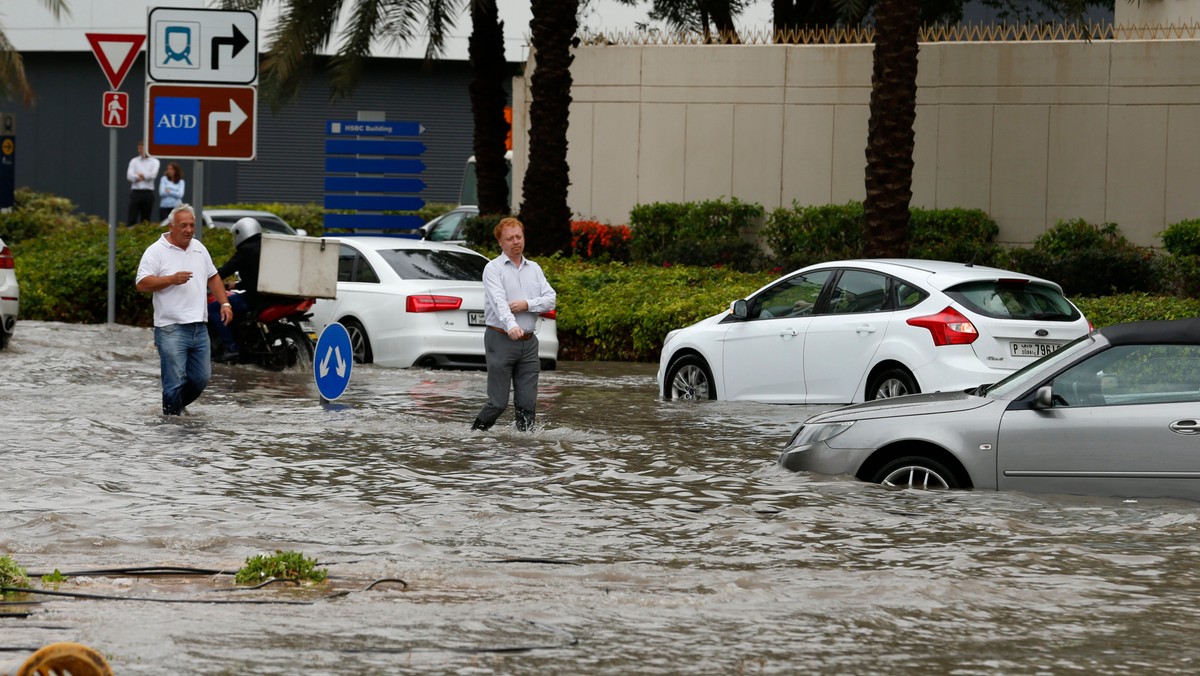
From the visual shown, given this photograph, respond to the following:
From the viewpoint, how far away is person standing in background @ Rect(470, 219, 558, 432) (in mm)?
11984

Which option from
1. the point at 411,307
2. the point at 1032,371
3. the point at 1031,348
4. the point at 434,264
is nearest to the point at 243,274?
the point at 411,307

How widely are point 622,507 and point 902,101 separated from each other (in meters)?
12.2

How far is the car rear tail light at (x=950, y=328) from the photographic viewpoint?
12844 millimetres

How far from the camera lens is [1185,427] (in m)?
8.59

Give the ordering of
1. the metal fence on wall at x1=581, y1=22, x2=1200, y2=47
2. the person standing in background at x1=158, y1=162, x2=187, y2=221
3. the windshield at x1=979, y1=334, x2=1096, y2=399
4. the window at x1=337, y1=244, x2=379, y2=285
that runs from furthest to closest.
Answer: the person standing in background at x1=158, y1=162, x2=187, y2=221 → the metal fence on wall at x1=581, y1=22, x2=1200, y2=47 → the window at x1=337, y1=244, x2=379, y2=285 → the windshield at x1=979, y1=334, x2=1096, y2=399

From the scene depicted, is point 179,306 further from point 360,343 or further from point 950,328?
point 950,328

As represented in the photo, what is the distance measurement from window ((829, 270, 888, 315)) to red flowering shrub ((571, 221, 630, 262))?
11270 mm

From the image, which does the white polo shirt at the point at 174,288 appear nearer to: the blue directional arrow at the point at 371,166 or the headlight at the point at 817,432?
the headlight at the point at 817,432

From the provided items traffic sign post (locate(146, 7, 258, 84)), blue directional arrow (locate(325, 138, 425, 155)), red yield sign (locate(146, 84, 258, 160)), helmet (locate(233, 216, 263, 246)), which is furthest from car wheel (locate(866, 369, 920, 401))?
blue directional arrow (locate(325, 138, 425, 155))

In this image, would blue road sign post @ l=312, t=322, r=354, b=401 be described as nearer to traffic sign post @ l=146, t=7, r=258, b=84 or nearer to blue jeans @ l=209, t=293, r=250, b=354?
traffic sign post @ l=146, t=7, r=258, b=84

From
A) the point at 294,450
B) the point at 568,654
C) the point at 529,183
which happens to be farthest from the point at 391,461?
the point at 529,183

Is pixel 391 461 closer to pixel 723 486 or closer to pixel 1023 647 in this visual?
pixel 723 486

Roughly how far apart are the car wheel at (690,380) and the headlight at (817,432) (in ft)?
15.2

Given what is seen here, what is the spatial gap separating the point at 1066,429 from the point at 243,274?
10031 mm
